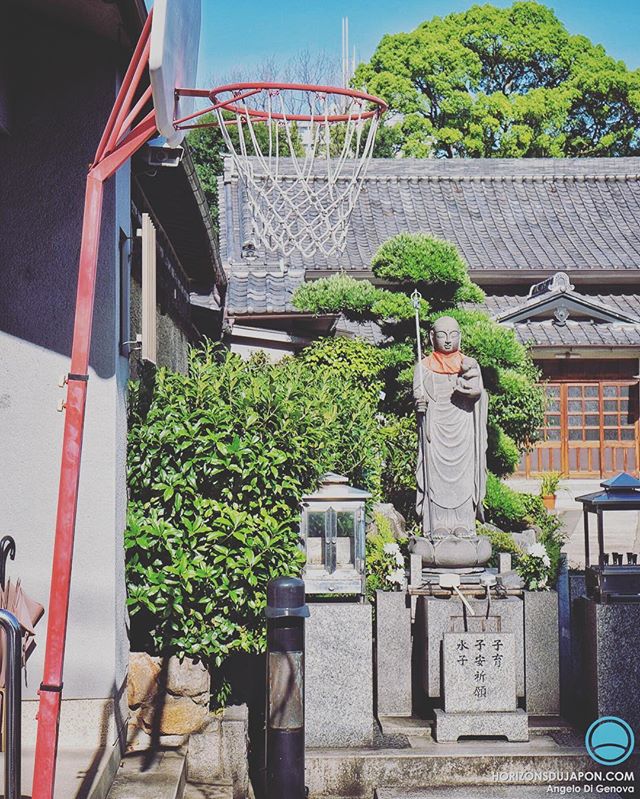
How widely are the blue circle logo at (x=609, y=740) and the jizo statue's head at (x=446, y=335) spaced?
11.2ft

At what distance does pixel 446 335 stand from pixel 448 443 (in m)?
0.99

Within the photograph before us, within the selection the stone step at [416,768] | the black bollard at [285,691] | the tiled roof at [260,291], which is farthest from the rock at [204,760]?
the tiled roof at [260,291]

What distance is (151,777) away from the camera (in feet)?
18.9

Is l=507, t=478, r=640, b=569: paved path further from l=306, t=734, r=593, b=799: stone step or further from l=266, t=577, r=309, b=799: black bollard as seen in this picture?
l=266, t=577, r=309, b=799: black bollard

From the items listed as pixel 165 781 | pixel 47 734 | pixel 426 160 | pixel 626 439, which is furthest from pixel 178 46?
pixel 426 160

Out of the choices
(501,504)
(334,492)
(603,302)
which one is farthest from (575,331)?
(334,492)

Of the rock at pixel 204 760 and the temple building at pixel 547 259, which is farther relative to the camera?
the temple building at pixel 547 259

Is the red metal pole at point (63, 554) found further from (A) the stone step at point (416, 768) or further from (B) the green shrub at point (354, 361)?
(B) the green shrub at point (354, 361)

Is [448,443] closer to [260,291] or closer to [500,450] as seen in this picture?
[500,450]

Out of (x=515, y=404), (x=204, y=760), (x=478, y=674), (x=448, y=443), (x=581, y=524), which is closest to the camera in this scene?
(x=204, y=760)

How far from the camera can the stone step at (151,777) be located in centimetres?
547

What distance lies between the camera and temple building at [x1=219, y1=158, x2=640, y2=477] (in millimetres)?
22109

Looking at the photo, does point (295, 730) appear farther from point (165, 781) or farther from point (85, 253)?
point (85, 253)

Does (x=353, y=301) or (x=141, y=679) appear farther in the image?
(x=353, y=301)
